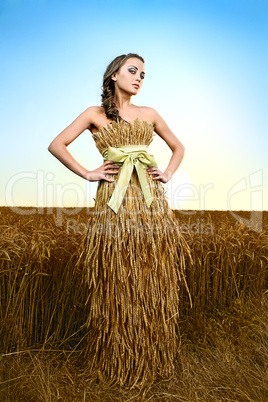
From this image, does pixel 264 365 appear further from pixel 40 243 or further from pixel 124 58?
pixel 124 58

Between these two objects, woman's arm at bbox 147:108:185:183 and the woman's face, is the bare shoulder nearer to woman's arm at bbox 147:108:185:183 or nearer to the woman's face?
woman's arm at bbox 147:108:185:183

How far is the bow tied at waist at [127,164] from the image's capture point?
A: 2324mm

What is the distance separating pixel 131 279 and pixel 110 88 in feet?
4.16

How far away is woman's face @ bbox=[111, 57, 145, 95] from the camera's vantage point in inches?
99.0

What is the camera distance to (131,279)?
2346mm

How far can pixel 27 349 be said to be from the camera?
2.89 metres

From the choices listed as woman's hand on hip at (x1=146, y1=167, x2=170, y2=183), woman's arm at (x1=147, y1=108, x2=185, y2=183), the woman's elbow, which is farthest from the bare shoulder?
the woman's elbow

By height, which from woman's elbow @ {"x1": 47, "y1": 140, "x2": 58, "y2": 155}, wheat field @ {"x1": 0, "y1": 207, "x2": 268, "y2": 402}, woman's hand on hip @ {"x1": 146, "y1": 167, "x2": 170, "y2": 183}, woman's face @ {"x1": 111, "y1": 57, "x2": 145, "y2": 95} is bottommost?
wheat field @ {"x1": 0, "y1": 207, "x2": 268, "y2": 402}

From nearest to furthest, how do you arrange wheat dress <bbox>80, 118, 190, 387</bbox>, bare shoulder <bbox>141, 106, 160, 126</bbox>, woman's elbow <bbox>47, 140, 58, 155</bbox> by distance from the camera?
wheat dress <bbox>80, 118, 190, 387</bbox> < woman's elbow <bbox>47, 140, 58, 155</bbox> < bare shoulder <bbox>141, 106, 160, 126</bbox>

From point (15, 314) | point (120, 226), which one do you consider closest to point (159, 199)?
point (120, 226)

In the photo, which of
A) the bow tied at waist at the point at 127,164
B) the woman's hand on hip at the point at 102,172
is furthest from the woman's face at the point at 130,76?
the woman's hand on hip at the point at 102,172

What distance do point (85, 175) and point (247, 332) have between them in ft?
6.02

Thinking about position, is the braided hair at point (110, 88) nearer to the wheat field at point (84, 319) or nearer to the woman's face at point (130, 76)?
the woman's face at point (130, 76)

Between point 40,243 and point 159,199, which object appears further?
point 40,243
